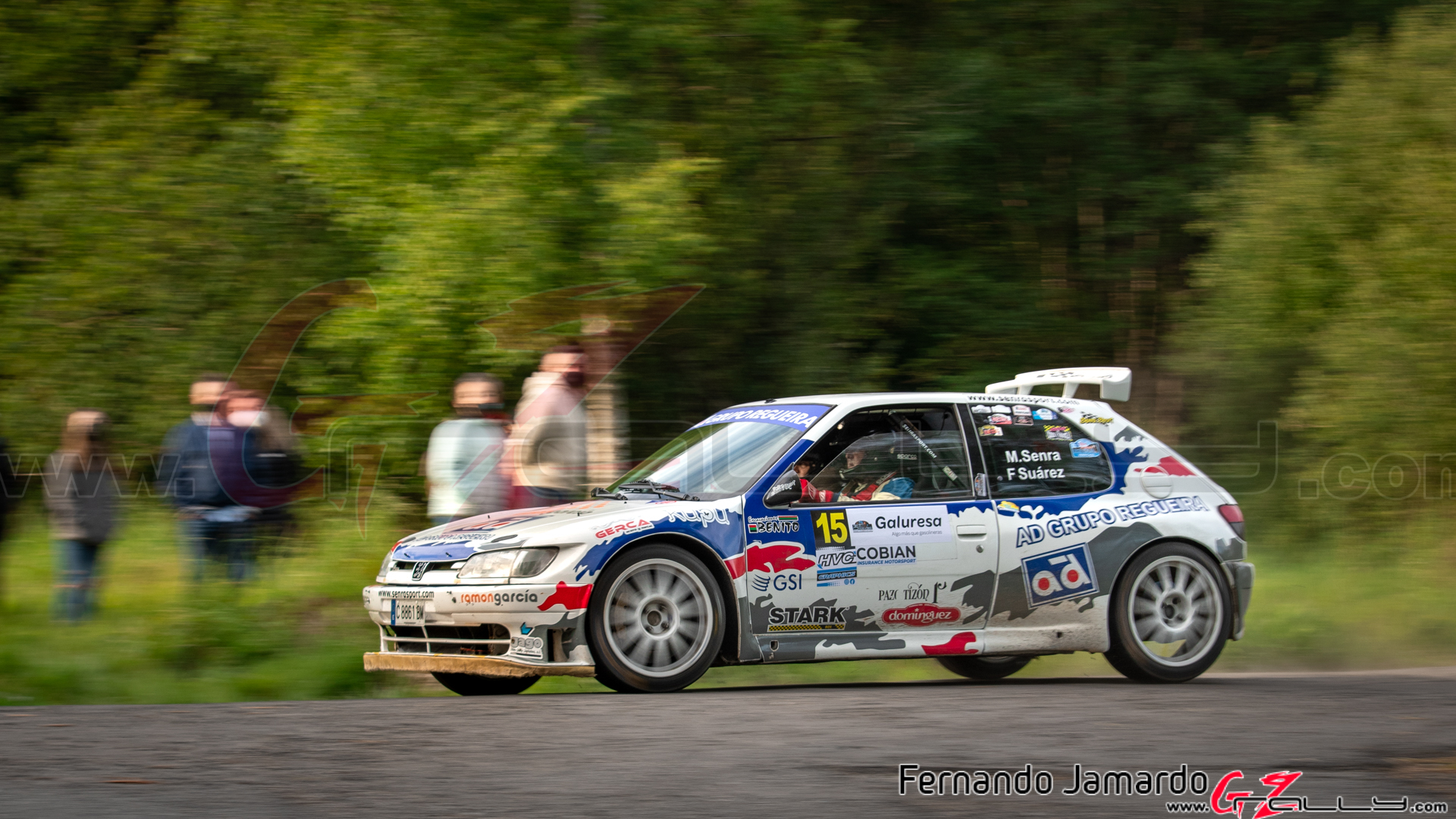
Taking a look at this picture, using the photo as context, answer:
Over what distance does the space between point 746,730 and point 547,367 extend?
428 cm

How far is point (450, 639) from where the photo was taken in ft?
25.1

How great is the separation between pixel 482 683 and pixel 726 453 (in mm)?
1894

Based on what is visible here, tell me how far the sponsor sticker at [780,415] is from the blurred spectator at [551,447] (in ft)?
3.60

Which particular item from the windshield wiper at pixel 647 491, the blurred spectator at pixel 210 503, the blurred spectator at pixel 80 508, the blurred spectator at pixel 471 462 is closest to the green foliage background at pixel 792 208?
the blurred spectator at pixel 210 503

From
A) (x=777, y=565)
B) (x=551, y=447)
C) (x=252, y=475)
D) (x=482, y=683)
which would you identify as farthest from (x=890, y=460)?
→ (x=252, y=475)

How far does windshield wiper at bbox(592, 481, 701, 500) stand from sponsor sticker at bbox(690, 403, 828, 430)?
681 millimetres

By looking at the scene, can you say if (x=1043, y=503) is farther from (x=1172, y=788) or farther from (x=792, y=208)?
(x=792, y=208)

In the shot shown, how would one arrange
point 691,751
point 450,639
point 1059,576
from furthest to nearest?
1. point 1059,576
2. point 450,639
3. point 691,751

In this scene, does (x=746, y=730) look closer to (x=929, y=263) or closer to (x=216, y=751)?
(x=216, y=751)

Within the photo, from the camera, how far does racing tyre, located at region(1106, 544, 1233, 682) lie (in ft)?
28.1

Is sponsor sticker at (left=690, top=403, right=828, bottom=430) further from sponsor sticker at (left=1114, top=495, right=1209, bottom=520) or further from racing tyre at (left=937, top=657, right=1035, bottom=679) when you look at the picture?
racing tyre at (left=937, top=657, right=1035, bottom=679)

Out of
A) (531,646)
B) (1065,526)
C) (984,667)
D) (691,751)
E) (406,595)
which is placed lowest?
(984,667)

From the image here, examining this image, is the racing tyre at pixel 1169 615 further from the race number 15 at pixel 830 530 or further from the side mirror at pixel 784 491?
the side mirror at pixel 784 491

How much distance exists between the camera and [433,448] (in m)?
9.96
